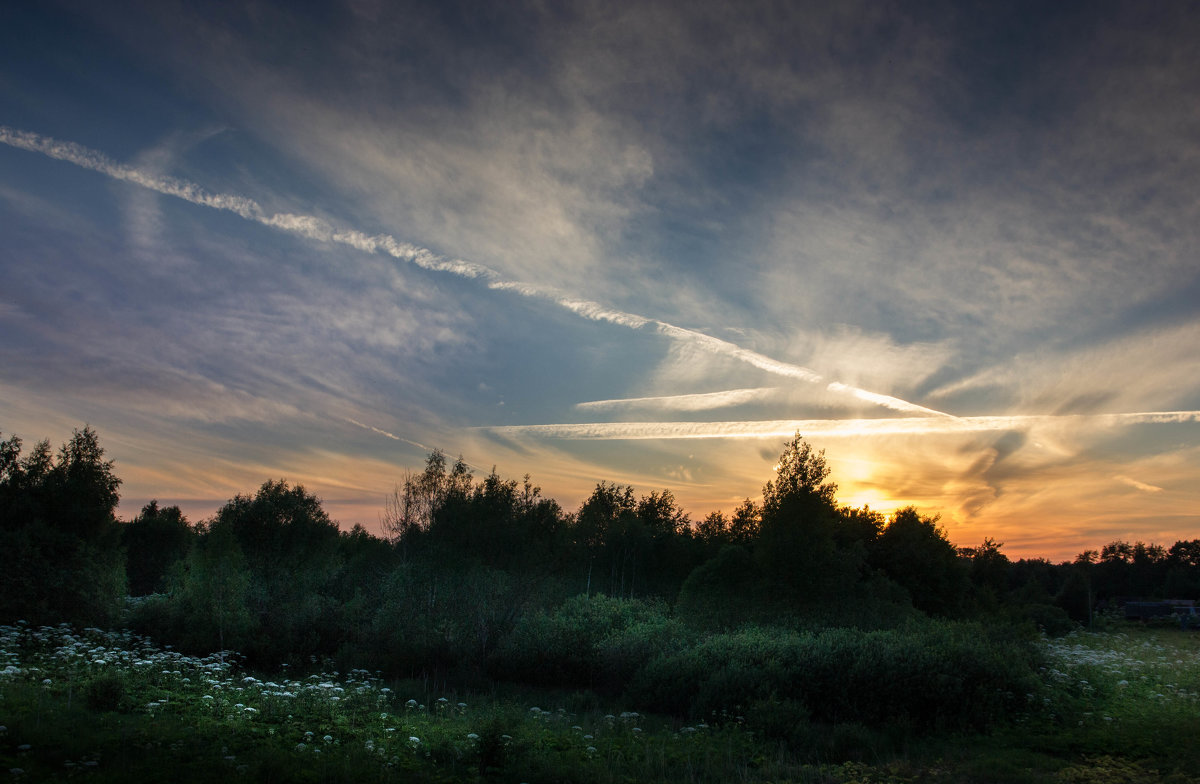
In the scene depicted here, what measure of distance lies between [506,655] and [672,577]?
28.9 meters

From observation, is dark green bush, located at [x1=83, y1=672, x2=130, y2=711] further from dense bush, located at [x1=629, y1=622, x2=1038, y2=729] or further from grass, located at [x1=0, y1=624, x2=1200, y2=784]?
dense bush, located at [x1=629, y1=622, x2=1038, y2=729]

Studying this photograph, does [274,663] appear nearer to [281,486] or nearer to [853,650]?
[281,486]

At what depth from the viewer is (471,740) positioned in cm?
1288

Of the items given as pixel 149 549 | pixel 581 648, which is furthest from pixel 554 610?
pixel 149 549

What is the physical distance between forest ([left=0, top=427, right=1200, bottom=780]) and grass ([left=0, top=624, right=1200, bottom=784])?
0.54 meters

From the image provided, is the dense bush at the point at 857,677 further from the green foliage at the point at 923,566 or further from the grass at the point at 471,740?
the green foliage at the point at 923,566

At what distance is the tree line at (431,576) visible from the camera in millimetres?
29469

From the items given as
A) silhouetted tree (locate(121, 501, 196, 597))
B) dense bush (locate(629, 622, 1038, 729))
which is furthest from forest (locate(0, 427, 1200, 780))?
silhouetted tree (locate(121, 501, 196, 597))

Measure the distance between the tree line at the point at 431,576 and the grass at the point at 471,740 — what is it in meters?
10.6

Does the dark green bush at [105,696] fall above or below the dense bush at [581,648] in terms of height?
above

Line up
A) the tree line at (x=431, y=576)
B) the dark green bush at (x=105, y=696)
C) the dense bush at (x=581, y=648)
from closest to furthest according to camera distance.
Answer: the dark green bush at (x=105, y=696) < the dense bush at (x=581, y=648) < the tree line at (x=431, y=576)

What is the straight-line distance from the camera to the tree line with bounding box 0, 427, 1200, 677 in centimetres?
2947

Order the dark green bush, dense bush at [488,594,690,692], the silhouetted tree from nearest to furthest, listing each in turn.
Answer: the dark green bush < dense bush at [488,594,690,692] < the silhouetted tree

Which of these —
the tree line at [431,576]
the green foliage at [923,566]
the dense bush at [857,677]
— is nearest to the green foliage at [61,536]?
the tree line at [431,576]
